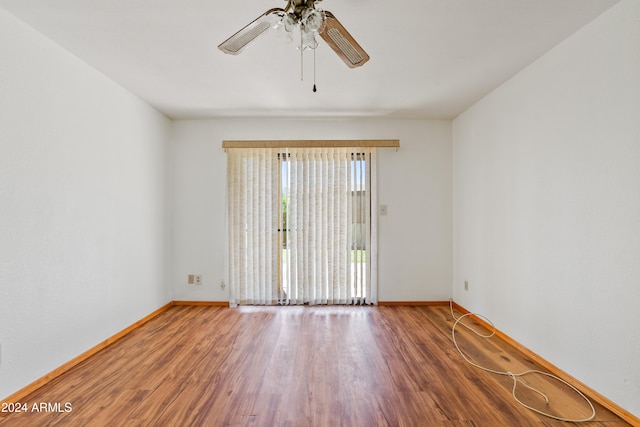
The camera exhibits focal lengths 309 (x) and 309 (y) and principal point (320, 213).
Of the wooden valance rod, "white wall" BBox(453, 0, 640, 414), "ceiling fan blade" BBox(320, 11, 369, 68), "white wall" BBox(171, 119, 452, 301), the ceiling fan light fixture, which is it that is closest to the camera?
the ceiling fan light fixture

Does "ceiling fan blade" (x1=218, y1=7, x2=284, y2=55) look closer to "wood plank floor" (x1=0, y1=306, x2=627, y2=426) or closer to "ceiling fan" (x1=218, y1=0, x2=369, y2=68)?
"ceiling fan" (x1=218, y1=0, x2=369, y2=68)

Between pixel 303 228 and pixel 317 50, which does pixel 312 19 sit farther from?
pixel 303 228

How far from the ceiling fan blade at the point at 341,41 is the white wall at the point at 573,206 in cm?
152

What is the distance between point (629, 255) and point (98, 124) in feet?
12.9

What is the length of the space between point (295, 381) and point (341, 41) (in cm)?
216

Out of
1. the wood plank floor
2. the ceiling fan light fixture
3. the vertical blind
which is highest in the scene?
the ceiling fan light fixture

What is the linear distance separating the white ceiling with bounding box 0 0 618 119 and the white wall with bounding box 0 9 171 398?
258 millimetres

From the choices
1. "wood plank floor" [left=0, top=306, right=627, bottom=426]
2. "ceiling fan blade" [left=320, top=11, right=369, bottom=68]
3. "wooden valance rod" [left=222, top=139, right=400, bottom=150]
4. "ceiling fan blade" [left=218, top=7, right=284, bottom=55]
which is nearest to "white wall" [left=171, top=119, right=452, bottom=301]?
"wooden valance rod" [left=222, top=139, right=400, bottom=150]

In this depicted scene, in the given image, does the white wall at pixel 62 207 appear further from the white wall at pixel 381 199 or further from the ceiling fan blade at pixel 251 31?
the ceiling fan blade at pixel 251 31

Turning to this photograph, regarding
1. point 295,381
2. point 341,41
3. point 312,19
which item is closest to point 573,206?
point 341,41

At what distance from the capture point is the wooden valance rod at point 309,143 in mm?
3859

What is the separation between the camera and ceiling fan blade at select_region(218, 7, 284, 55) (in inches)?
57.0

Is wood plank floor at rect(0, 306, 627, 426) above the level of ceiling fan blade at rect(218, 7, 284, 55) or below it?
below

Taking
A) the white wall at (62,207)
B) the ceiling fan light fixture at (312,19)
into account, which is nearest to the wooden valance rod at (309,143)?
the white wall at (62,207)
